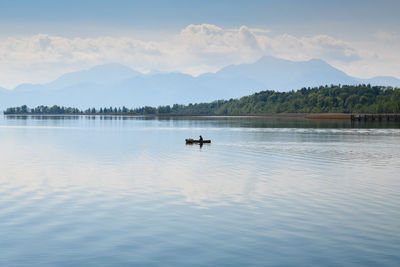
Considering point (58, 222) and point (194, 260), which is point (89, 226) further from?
point (194, 260)

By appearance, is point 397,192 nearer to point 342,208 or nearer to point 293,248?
point 342,208

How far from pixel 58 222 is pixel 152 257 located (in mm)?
8776

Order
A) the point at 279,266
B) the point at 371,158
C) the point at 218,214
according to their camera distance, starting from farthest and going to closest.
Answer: the point at 371,158 → the point at 218,214 → the point at 279,266

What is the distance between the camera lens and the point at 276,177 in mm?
46156

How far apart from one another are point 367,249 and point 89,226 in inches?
574

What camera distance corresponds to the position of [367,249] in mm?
22766

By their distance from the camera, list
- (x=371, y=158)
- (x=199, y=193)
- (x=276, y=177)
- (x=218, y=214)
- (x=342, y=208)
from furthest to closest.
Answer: (x=371, y=158)
(x=276, y=177)
(x=199, y=193)
(x=342, y=208)
(x=218, y=214)

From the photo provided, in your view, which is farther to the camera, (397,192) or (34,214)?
(397,192)

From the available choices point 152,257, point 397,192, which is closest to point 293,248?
point 152,257

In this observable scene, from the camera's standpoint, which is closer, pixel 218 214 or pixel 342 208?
pixel 218 214

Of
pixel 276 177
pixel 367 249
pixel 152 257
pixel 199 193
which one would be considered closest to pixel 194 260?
pixel 152 257

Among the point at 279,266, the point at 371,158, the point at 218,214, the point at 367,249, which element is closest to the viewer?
the point at 279,266

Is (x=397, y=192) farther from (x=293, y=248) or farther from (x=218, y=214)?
(x=293, y=248)

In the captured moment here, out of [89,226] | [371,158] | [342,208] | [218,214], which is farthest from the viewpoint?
[371,158]
